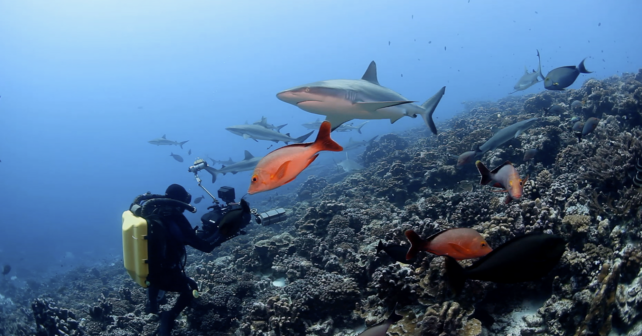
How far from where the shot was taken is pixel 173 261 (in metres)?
5.62

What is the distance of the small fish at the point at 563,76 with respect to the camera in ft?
20.0

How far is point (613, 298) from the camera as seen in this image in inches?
121

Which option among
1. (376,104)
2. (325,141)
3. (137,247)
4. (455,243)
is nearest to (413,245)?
(455,243)

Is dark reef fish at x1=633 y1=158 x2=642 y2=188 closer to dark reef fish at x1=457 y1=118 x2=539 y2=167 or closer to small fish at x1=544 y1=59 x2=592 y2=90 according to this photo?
dark reef fish at x1=457 y1=118 x2=539 y2=167

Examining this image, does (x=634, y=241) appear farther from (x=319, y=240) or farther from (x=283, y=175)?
(x=319, y=240)

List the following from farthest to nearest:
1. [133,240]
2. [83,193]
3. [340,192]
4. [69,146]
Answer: [69,146]
[83,193]
[340,192]
[133,240]

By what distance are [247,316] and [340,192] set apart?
9.77m

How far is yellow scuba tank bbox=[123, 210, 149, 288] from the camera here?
5.12 m

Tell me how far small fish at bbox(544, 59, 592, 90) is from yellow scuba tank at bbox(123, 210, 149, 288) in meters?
8.78

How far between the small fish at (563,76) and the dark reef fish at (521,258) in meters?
6.00

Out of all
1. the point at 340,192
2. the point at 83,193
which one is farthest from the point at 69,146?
the point at 340,192

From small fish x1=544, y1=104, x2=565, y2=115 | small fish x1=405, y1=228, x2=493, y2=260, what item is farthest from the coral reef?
small fish x1=405, y1=228, x2=493, y2=260

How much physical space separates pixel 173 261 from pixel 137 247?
74 cm

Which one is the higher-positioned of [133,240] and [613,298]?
[133,240]
